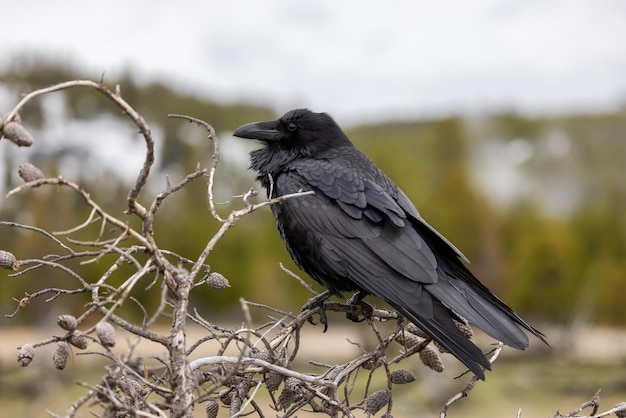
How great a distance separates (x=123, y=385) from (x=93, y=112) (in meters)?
70.5

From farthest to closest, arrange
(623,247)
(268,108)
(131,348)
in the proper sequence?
(268,108) < (623,247) < (131,348)

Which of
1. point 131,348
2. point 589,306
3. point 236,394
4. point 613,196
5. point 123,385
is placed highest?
point 131,348

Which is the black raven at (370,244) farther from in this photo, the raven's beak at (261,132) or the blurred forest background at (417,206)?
the blurred forest background at (417,206)

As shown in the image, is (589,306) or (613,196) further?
(613,196)

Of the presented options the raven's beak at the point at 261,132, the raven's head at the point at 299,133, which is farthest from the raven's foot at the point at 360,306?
the raven's beak at the point at 261,132

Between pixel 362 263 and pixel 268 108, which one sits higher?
pixel 362 263

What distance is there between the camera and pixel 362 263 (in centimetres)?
378

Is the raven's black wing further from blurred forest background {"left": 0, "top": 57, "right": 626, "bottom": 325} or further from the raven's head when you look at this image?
blurred forest background {"left": 0, "top": 57, "right": 626, "bottom": 325}

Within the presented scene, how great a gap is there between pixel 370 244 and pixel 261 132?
1.16 m

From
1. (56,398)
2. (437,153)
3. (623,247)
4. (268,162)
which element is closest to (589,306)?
(623,247)

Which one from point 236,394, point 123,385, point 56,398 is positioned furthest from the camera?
point 56,398

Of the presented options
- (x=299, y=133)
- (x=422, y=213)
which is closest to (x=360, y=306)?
(x=299, y=133)

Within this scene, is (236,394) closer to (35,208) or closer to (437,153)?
(35,208)

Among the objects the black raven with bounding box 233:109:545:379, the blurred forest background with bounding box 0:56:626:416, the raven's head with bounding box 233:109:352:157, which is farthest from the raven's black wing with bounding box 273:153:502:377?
the blurred forest background with bounding box 0:56:626:416
